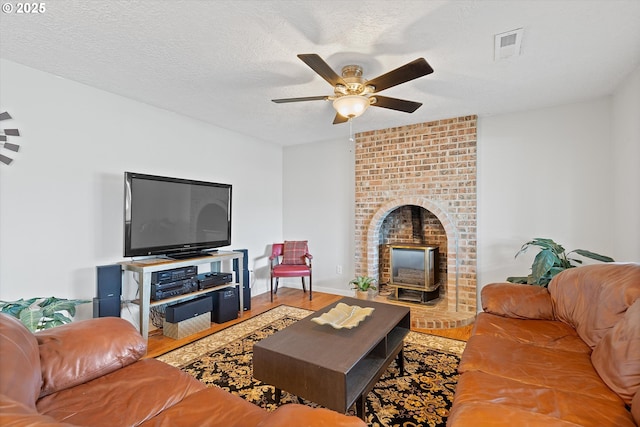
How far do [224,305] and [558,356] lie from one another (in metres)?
2.97

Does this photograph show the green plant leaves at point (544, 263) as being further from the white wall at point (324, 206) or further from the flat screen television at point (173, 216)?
the flat screen television at point (173, 216)

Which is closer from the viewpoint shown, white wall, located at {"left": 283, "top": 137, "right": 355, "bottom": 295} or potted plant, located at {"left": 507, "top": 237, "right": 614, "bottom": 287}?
potted plant, located at {"left": 507, "top": 237, "right": 614, "bottom": 287}

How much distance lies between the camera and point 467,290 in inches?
141

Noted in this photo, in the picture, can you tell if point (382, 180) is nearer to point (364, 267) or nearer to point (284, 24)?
point (364, 267)

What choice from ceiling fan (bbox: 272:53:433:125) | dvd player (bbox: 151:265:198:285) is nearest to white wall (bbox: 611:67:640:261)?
ceiling fan (bbox: 272:53:433:125)

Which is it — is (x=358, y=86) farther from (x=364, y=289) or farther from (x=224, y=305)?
(x=224, y=305)

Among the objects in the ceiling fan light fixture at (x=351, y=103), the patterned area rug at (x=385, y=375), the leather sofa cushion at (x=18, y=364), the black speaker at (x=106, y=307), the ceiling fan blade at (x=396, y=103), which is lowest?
the patterned area rug at (x=385, y=375)

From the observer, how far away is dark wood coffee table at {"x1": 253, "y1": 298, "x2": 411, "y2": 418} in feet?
4.91

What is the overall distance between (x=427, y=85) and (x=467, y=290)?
7.89 feet

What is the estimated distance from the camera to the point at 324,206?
4777 millimetres

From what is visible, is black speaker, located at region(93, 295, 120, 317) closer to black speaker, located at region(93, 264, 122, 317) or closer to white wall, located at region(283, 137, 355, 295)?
black speaker, located at region(93, 264, 122, 317)

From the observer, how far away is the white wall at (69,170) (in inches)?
92.0

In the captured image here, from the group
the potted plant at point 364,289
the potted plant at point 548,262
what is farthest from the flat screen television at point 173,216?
the potted plant at point 548,262

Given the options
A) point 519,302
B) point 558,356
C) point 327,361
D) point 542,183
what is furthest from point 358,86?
point 542,183
